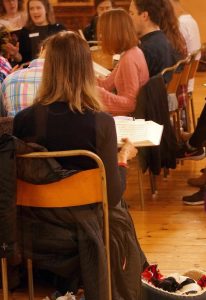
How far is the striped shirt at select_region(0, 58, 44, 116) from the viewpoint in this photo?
3025mm

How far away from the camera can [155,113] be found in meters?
3.89

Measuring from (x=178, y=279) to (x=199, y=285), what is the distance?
0.09m

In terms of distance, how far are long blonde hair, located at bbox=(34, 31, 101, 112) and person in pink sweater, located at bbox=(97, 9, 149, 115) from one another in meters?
1.58

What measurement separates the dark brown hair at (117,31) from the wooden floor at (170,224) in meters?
0.95

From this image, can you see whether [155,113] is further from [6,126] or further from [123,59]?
[6,126]

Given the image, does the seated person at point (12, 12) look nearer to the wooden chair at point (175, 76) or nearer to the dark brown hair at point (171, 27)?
the dark brown hair at point (171, 27)

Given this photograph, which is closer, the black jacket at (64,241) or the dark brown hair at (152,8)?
the black jacket at (64,241)

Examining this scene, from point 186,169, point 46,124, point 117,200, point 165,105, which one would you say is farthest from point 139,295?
point 186,169

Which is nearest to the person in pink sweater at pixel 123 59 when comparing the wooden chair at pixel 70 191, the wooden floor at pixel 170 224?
the wooden floor at pixel 170 224

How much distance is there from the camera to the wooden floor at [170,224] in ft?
10.4

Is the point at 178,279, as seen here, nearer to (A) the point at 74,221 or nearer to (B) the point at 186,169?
(A) the point at 74,221

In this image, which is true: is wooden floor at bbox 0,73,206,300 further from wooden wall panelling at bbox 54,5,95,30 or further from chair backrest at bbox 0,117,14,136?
wooden wall panelling at bbox 54,5,95,30

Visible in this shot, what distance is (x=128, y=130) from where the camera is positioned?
112 inches

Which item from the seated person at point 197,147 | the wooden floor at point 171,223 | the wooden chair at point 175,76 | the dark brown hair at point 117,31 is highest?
the dark brown hair at point 117,31
